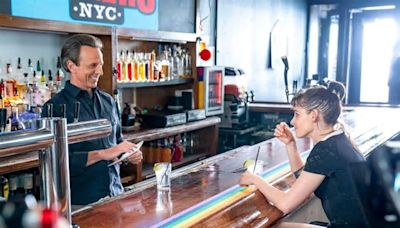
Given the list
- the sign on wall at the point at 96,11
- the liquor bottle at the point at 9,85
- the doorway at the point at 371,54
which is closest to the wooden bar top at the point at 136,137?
the liquor bottle at the point at 9,85

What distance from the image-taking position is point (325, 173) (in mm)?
1704

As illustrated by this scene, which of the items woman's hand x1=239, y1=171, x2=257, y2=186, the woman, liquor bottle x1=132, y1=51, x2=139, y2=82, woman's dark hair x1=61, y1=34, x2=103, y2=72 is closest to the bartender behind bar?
woman's dark hair x1=61, y1=34, x2=103, y2=72

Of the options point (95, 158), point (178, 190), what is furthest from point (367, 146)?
point (95, 158)

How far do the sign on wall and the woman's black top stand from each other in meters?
2.05

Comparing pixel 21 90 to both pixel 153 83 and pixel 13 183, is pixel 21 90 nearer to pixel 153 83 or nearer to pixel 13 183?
pixel 13 183

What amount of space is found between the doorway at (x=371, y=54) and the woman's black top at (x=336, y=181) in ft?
25.0

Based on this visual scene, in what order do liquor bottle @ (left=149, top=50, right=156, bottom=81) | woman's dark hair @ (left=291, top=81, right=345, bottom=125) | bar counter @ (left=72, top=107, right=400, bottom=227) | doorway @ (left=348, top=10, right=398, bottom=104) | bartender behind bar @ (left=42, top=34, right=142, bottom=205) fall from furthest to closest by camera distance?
doorway @ (left=348, top=10, right=398, bottom=104) < liquor bottle @ (left=149, top=50, right=156, bottom=81) < bartender behind bar @ (left=42, top=34, right=142, bottom=205) < woman's dark hair @ (left=291, top=81, right=345, bottom=125) < bar counter @ (left=72, top=107, right=400, bottom=227)

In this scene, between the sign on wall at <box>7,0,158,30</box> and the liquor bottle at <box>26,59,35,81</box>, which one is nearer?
the sign on wall at <box>7,0,158,30</box>

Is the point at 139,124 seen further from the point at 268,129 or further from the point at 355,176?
the point at 355,176

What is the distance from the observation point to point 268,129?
513 centimetres

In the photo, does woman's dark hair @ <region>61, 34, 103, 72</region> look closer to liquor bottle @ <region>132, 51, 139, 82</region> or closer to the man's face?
the man's face

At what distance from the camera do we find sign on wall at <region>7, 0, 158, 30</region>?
2924mm

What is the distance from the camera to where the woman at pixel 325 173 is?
1687 mm

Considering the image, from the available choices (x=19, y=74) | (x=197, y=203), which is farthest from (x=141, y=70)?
(x=197, y=203)
